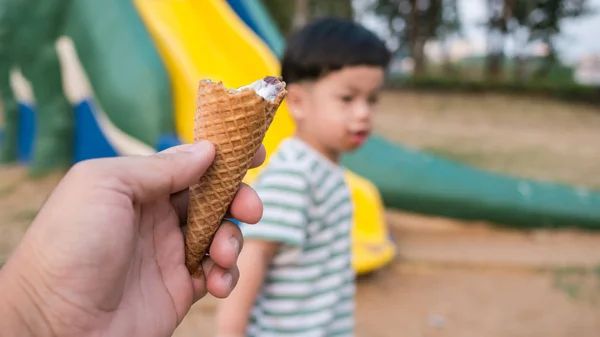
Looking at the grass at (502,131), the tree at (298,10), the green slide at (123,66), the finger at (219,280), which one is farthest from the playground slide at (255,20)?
the tree at (298,10)

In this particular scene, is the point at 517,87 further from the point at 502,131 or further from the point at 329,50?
the point at 329,50

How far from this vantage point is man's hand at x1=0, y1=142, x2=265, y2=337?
0.87 meters

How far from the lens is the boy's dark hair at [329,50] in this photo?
1.73 meters

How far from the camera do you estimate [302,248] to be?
5.09 feet

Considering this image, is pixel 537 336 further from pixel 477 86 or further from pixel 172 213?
pixel 477 86

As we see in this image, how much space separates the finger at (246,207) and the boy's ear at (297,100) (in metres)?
0.77

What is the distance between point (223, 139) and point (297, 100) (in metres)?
0.85

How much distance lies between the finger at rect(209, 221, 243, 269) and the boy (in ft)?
1.38

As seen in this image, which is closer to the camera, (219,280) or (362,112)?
(219,280)

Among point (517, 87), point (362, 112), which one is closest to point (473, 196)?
point (362, 112)

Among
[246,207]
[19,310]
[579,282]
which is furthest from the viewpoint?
[579,282]

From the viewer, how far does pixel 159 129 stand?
11.7 feet

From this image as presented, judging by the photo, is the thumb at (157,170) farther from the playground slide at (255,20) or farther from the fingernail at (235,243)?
the playground slide at (255,20)

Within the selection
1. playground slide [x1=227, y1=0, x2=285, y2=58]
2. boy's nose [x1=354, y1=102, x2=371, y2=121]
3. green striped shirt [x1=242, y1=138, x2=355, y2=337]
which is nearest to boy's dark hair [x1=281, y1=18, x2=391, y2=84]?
Answer: boy's nose [x1=354, y1=102, x2=371, y2=121]
